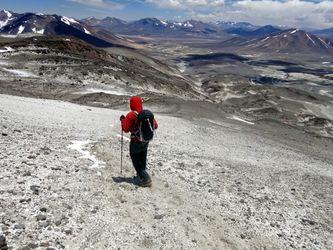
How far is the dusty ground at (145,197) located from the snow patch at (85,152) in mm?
77

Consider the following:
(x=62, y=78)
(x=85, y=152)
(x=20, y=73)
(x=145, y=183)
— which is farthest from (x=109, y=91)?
(x=145, y=183)

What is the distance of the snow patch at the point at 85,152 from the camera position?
44.7 feet

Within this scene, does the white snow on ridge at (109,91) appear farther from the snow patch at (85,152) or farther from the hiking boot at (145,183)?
the hiking boot at (145,183)

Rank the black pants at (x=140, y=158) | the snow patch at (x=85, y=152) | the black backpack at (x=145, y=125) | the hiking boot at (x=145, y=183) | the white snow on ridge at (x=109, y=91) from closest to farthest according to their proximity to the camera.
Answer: the black backpack at (x=145, y=125) < the black pants at (x=140, y=158) < the hiking boot at (x=145, y=183) < the snow patch at (x=85, y=152) < the white snow on ridge at (x=109, y=91)

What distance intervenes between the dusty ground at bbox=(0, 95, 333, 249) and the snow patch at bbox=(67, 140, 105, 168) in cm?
8

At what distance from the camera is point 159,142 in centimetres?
2027

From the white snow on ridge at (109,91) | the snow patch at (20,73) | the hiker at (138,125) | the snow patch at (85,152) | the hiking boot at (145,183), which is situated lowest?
the white snow on ridge at (109,91)

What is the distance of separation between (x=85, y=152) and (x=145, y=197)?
13.6 feet

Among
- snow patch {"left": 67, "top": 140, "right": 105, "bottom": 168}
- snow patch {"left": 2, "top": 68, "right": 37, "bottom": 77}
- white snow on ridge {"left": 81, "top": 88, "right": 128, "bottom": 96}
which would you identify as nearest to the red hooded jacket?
snow patch {"left": 67, "top": 140, "right": 105, "bottom": 168}

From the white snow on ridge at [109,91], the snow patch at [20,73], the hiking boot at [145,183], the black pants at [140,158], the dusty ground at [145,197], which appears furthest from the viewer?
the snow patch at [20,73]

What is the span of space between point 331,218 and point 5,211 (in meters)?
10.2

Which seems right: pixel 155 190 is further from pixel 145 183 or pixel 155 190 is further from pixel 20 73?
pixel 20 73

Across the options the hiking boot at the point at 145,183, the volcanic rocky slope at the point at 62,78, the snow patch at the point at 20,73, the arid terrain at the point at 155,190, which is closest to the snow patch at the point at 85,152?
the arid terrain at the point at 155,190

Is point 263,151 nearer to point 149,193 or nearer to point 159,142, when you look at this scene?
point 159,142
